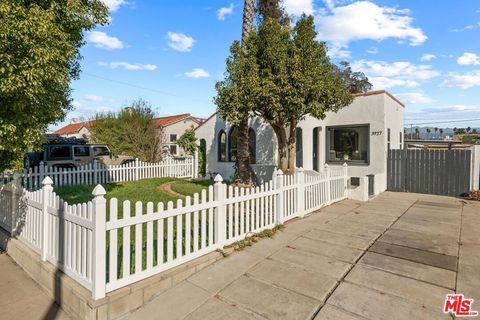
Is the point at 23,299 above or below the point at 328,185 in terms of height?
below

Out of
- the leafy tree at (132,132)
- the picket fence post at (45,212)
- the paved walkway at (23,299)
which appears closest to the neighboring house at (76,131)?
the leafy tree at (132,132)

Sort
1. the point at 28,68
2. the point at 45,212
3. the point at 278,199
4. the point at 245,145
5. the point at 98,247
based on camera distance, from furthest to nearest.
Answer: the point at 245,145
the point at 278,199
the point at 45,212
the point at 28,68
the point at 98,247

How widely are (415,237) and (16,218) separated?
7.49 m

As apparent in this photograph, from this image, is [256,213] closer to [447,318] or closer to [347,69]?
[447,318]

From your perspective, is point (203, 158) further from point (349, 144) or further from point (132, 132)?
point (132, 132)

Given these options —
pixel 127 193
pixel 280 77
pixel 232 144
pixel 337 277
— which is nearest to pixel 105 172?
pixel 127 193

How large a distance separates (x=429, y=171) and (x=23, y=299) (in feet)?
40.3

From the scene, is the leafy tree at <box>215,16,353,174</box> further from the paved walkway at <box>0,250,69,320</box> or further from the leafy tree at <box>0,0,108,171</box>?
the paved walkway at <box>0,250,69,320</box>

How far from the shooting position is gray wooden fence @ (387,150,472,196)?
10258mm

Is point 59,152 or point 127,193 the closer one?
point 127,193

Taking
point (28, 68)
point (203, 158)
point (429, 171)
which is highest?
point (28, 68)

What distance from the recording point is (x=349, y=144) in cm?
1199

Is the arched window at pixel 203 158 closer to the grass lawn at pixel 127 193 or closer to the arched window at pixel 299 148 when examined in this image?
the grass lawn at pixel 127 193

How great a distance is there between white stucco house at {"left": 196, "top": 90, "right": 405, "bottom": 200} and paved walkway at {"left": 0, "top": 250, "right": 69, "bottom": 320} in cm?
845
